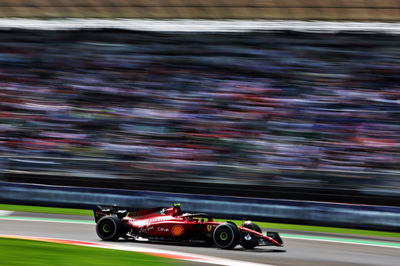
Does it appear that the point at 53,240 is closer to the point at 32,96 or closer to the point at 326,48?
the point at 32,96

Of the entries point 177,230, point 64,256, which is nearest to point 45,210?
point 177,230

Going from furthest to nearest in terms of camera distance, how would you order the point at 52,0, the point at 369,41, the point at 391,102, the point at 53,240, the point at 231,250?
1. the point at 52,0
2. the point at 369,41
3. the point at 391,102
4. the point at 53,240
5. the point at 231,250

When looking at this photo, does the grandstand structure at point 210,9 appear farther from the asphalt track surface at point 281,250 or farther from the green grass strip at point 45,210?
the asphalt track surface at point 281,250

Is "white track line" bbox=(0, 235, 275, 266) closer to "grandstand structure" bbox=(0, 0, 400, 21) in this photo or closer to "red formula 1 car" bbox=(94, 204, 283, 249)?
"red formula 1 car" bbox=(94, 204, 283, 249)

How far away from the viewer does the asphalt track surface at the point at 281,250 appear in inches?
A: 356

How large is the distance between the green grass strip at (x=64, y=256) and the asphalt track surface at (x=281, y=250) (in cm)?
70

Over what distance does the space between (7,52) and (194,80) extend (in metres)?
5.87

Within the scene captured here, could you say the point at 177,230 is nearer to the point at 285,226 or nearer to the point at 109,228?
Result: the point at 109,228

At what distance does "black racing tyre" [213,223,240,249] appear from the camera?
9.31m

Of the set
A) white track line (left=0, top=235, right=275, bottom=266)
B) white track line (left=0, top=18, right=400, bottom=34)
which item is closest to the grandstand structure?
white track line (left=0, top=18, right=400, bottom=34)

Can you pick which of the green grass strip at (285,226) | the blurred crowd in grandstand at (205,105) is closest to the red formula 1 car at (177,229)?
the green grass strip at (285,226)

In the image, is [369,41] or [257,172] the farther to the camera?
[369,41]

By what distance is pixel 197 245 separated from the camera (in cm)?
969

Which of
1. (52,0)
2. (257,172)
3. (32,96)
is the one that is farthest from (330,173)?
(52,0)
